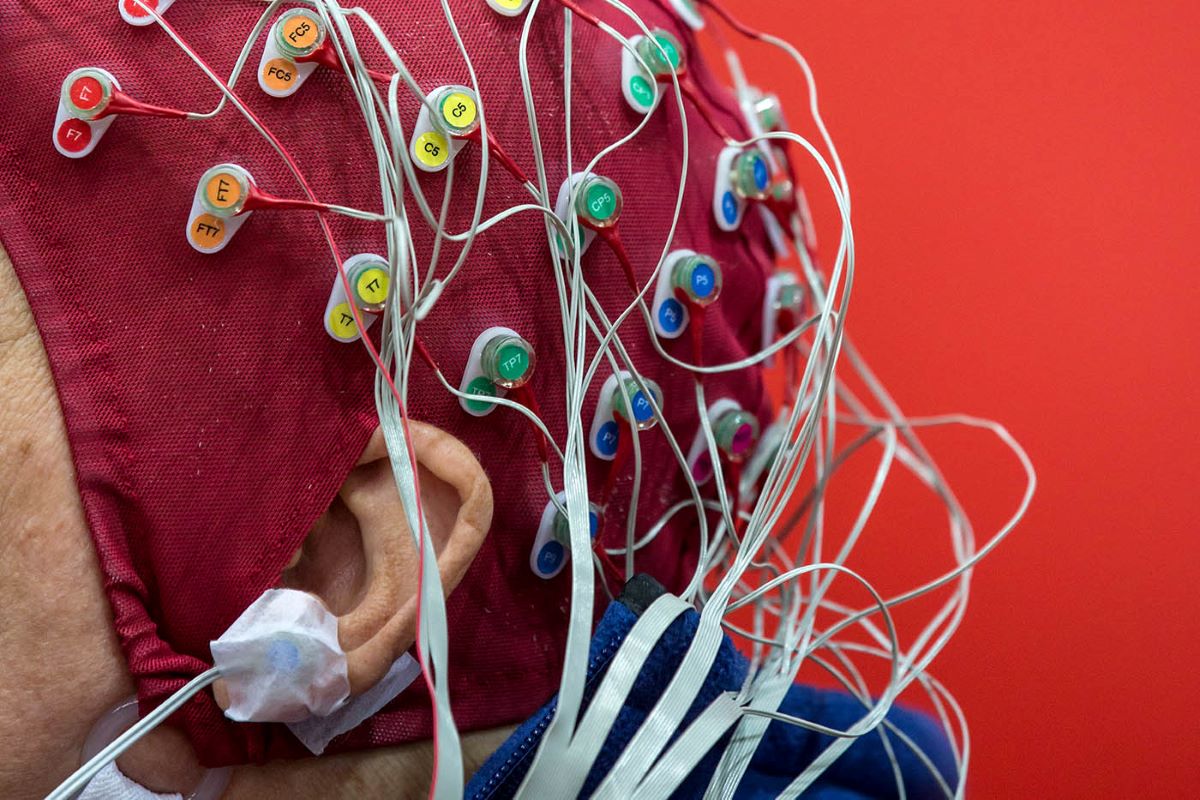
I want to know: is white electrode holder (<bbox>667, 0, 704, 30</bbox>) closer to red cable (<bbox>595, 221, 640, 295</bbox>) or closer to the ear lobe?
red cable (<bbox>595, 221, 640, 295</bbox>)

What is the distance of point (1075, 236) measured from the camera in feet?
4.78

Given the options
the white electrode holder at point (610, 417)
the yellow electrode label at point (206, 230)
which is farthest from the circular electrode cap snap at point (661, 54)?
the yellow electrode label at point (206, 230)

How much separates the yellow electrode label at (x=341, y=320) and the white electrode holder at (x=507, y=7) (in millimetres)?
212

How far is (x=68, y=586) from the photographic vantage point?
0.67 meters

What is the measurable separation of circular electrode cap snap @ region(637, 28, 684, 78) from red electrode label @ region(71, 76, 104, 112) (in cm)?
34

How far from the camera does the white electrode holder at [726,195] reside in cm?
85

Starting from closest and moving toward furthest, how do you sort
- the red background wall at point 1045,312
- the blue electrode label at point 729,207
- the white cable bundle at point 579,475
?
the white cable bundle at point 579,475 → the blue electrode label at point 729,207 → the red background wall at point 1045,312

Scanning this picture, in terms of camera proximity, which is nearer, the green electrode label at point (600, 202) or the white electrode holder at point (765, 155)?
the green electrode label at point (600, 202)

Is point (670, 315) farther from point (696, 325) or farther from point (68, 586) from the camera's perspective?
point (68, 586)

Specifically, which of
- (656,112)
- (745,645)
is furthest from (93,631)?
(745,645)

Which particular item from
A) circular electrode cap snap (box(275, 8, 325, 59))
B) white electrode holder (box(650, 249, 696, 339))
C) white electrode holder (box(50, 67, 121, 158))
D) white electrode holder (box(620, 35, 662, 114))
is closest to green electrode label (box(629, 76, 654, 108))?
white electrode holder (box(620, 35, 662, 114))

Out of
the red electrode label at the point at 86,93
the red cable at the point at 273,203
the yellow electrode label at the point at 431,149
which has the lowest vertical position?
the red cable at the point at 273,203

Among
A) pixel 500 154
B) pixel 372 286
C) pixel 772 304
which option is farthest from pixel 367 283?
pixel 772 304

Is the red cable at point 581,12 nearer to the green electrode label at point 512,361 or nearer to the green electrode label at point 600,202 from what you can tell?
the green electrode label at point 600,202
